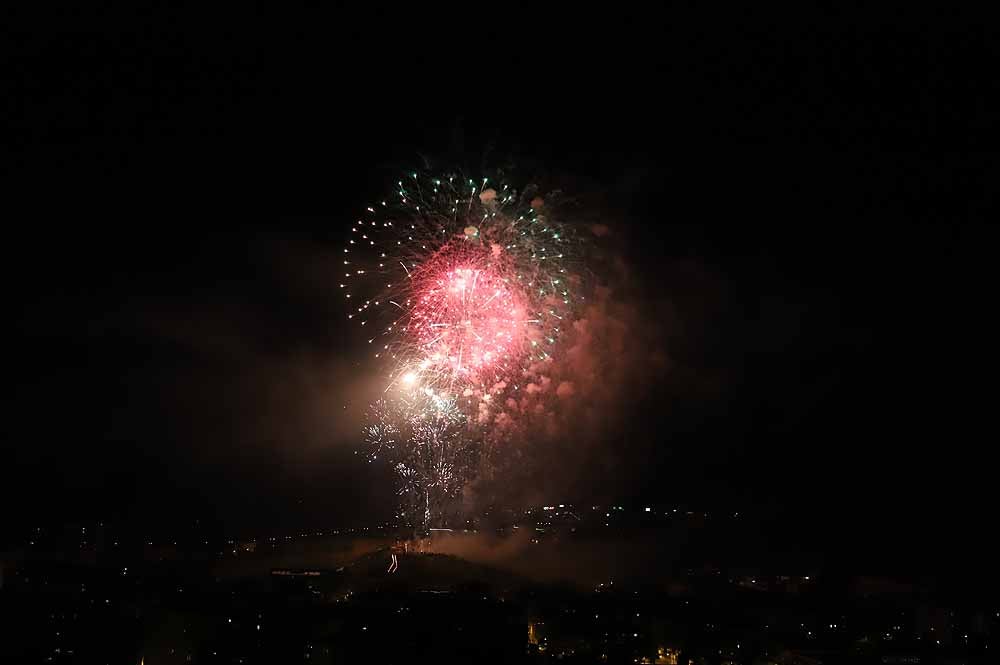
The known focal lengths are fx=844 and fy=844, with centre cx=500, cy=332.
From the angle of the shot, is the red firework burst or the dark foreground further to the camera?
the dark foreground

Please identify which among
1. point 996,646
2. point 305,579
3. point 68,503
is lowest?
point 996,646

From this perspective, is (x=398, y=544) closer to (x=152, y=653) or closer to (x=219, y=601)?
(x=219, y=601)

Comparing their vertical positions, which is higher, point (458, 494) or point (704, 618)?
point (458, 494)

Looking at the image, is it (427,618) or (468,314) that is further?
(427,618)

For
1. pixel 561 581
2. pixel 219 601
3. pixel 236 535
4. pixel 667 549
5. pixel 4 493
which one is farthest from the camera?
pixel 667 549

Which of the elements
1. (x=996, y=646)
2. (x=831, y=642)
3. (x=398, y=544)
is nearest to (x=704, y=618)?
(x=831, y=642)

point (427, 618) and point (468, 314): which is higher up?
point (468, 314)

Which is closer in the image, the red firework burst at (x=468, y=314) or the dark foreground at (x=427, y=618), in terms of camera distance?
the red firework burst at (x=468, y=314)

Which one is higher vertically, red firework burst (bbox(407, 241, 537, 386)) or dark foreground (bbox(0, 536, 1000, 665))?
red firework burst (bbox(407, 241, 537, 386))

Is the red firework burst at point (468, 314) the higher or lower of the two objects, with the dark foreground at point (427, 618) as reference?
higher

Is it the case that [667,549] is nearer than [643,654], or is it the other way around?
[643,654]

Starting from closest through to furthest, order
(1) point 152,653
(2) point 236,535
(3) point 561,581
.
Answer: (1) point 152,653
(3) point 561,581
(2) point 236,535
